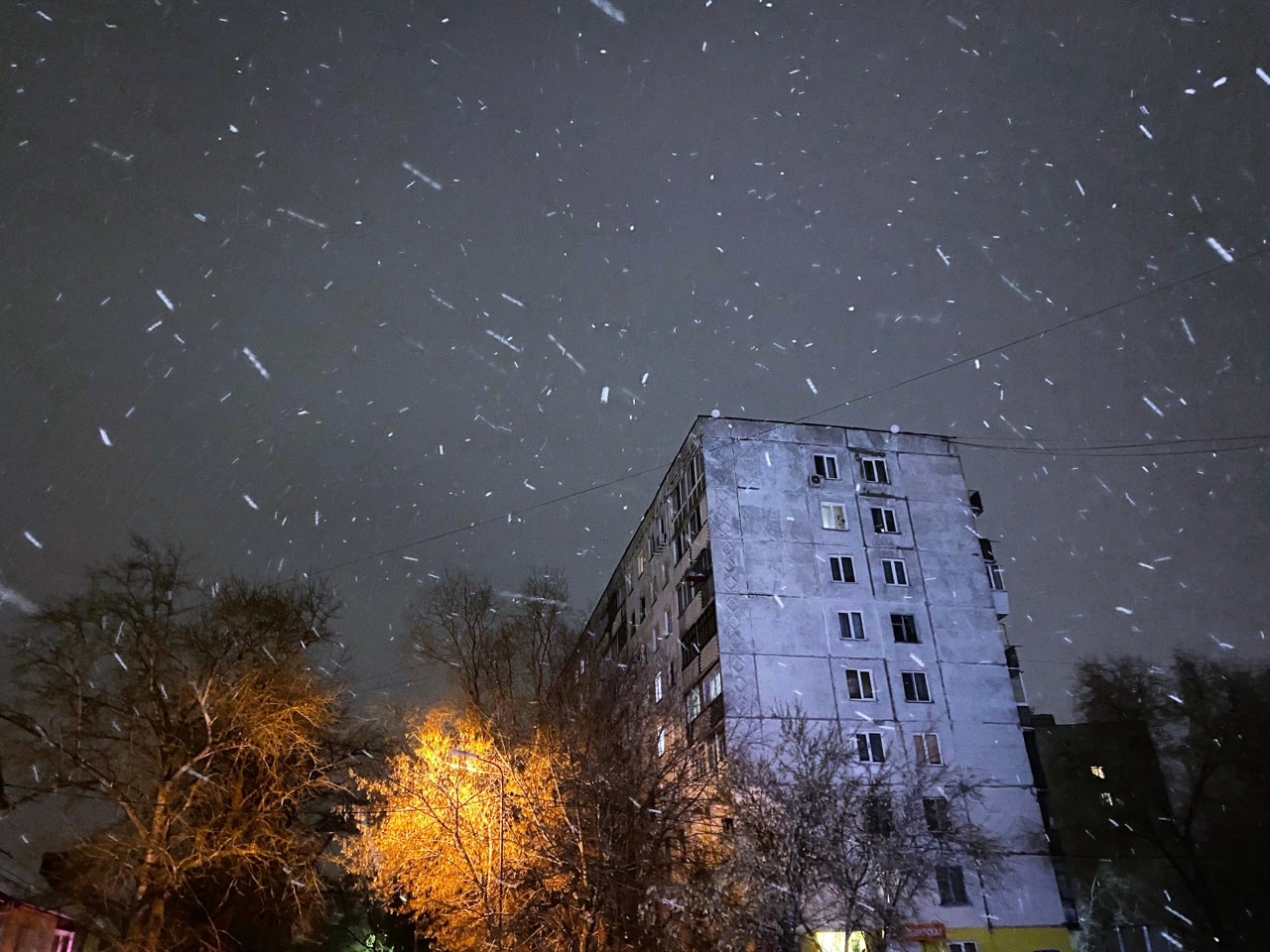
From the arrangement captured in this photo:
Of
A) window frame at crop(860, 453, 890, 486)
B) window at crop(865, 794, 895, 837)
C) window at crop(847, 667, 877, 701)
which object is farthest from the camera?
window frame at crop(860, 453, 890, 486)

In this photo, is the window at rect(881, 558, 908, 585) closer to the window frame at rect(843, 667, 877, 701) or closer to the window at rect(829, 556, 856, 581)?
the window at rect(829, 556, 856, 581)

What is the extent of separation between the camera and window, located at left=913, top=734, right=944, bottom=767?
107 ft

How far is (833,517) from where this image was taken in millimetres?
37375

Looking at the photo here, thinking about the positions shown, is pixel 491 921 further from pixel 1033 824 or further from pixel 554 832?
pixel 1033 824

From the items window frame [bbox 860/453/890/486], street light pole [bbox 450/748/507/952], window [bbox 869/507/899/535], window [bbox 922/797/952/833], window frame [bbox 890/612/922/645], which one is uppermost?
window frame [bbox 860/453/890/486]

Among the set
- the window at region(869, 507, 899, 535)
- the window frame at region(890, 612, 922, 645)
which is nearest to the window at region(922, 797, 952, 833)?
the window frame at region(890, 612, 922, 645)

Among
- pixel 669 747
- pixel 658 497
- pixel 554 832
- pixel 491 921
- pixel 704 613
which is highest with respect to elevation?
pixel 658 497

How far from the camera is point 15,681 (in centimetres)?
2125

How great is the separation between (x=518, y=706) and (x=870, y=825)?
41.0ft

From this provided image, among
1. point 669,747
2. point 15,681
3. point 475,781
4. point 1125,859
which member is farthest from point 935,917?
point 15,681

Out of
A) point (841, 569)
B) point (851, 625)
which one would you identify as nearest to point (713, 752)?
point (851, 625)

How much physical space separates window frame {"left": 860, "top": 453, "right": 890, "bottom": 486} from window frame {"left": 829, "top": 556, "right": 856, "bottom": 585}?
399 cm

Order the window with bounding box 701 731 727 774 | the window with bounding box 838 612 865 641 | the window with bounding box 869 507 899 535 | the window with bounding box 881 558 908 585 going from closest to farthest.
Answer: the window with bounding box 701 731 727 774 < the window with bounding box 838 612 865 641 < the window with bounding box 881 558 908 585 < the window with bounding box 869 507 899 535

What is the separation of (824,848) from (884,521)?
17.2m
